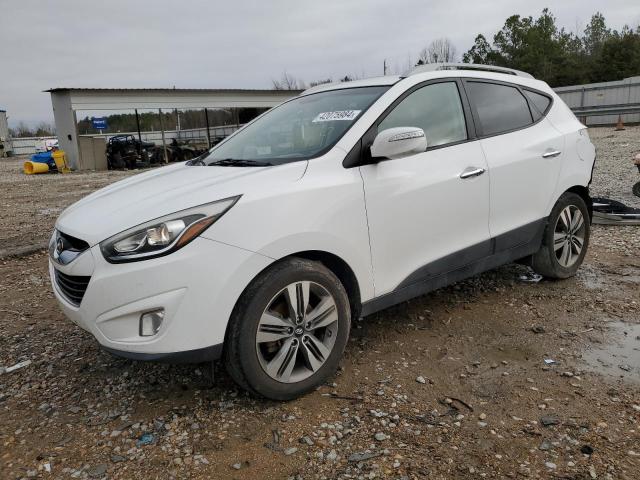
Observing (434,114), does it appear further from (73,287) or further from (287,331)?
(73,287)

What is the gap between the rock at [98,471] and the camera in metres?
2.35

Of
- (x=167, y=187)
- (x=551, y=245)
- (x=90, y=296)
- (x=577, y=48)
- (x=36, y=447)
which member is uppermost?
(x=577, y=48)

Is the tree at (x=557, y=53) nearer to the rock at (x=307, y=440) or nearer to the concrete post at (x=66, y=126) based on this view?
the concrete post at (x=66, y=126)

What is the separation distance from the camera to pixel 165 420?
274 cm

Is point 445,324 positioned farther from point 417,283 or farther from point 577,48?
point 577,48

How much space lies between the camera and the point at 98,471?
2.38 meters

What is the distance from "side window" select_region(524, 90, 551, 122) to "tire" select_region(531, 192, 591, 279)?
0.72m

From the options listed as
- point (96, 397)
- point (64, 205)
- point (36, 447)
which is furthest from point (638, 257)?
point (64, 205)

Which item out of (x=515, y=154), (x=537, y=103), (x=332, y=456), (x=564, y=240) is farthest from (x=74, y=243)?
(x=564, y=240)

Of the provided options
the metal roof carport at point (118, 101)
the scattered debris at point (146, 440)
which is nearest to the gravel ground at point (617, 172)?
the scattered debris at point (146, 440)

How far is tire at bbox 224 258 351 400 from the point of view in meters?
2.57

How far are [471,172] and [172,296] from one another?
7.13 feet

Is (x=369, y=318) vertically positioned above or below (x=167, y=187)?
below

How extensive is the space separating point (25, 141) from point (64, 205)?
38945mm
